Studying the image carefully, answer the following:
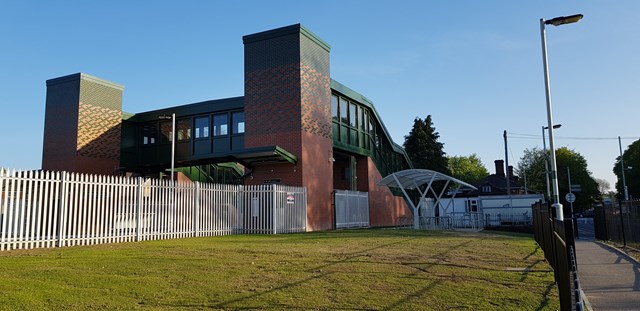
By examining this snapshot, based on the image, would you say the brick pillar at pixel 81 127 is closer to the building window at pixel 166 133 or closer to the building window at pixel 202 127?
the building window at pixel 166 133

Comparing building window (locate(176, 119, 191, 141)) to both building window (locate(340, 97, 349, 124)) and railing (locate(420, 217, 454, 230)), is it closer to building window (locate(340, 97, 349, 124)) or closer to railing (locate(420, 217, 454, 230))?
building window (locate(340, 97, 349, 124))

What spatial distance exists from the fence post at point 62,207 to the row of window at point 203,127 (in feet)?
43.0

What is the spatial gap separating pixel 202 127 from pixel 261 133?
600 centimetres

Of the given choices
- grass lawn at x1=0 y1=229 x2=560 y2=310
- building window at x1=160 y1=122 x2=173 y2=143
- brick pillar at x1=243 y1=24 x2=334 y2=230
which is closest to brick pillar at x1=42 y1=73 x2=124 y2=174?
building window at x1=160 y1=122 x2=173 y2=143

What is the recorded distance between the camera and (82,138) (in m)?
27.5

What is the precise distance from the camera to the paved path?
7.00 meters

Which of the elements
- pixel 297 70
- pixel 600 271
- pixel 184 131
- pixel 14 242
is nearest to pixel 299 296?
pixel 600 271

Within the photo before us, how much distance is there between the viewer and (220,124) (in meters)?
26.8

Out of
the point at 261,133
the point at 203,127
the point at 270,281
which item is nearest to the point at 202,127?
the point at 203,127

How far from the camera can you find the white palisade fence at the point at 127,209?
12.3 meters

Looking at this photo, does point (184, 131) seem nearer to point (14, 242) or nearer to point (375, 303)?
point (14, 242)

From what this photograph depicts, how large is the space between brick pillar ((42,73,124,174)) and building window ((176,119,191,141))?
396 cm

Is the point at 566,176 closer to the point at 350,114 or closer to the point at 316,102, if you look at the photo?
the point at 350,114

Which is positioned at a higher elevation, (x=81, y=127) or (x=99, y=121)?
(x=99, y=121)
